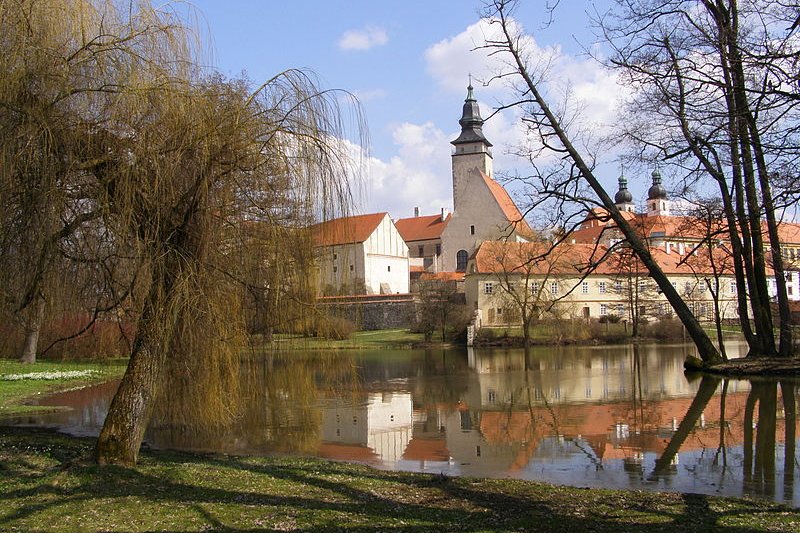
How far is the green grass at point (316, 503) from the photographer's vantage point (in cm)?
638

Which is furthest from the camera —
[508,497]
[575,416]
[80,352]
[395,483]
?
[80,352]

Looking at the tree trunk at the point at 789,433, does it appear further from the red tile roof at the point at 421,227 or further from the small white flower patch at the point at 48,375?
the red tile roof at the point at 421,227

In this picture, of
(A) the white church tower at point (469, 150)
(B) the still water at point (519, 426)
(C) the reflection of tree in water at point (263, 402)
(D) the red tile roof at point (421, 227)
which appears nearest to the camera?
(C) the reflection of tree in water at point (263, 402)

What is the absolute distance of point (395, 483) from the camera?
8422 millimetres

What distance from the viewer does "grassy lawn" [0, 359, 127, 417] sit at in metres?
17.3

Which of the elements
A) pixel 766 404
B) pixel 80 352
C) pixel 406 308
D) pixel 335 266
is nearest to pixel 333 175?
pixel 335 266

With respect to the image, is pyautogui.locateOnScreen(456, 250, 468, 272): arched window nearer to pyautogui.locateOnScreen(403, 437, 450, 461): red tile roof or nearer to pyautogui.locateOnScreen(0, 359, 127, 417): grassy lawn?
pyautogui.locateOnScreen(0, 359, 127, 417): grassy lawn

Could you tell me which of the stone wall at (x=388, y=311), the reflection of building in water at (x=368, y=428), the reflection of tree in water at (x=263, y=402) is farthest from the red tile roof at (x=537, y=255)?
the reflection of tree in water at (x=263, y=402)

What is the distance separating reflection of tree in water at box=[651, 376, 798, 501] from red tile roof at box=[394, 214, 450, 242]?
228 feet

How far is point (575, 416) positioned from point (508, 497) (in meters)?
7.53

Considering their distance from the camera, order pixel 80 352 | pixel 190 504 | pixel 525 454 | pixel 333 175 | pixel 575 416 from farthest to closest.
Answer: pixel 80 352 → pixel 575 416 → pixel 525 454 → pixel 333 175 → pixel 190 504

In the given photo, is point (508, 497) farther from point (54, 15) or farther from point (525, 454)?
point (54, 15)

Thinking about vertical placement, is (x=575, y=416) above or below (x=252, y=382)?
below

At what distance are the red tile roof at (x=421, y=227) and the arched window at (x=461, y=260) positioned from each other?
13.1 meters
